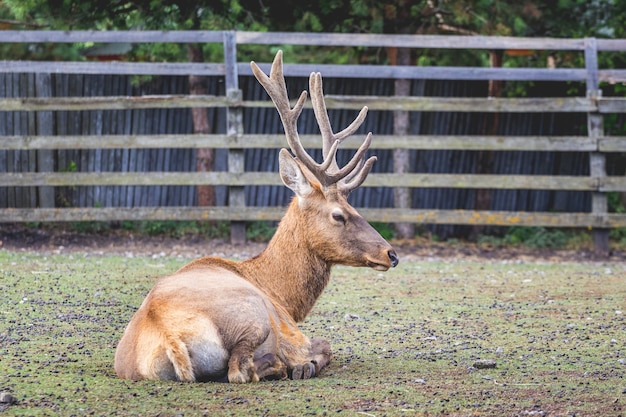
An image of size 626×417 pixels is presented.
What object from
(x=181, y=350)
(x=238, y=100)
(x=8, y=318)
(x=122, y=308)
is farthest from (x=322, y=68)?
(x=181, y=350)

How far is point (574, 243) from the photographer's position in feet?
42.8

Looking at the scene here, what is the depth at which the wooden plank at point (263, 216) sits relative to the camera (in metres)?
11.8

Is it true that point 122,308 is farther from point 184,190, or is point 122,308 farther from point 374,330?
point 184,190

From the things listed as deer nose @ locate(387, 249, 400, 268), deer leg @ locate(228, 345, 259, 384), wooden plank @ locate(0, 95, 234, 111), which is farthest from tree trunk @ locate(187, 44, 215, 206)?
deer leg @ locate(228, 345, 259, 384)

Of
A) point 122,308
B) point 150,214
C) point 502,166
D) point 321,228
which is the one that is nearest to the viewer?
point 321,228

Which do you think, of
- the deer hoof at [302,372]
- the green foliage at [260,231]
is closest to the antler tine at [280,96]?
the deer hoof at [302,372]

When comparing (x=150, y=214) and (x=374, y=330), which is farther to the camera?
(x=150, y=214)

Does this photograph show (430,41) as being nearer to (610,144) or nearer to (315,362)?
(610,144)

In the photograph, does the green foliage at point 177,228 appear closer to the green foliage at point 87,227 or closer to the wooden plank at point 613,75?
the green foliage at point 87,227

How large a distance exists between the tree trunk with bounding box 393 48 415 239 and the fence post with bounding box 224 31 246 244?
2.40 meters

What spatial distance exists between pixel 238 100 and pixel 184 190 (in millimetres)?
2117

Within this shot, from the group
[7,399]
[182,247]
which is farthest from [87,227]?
[7,399]

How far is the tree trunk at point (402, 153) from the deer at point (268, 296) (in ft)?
19.7

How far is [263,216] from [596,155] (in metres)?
4.24
